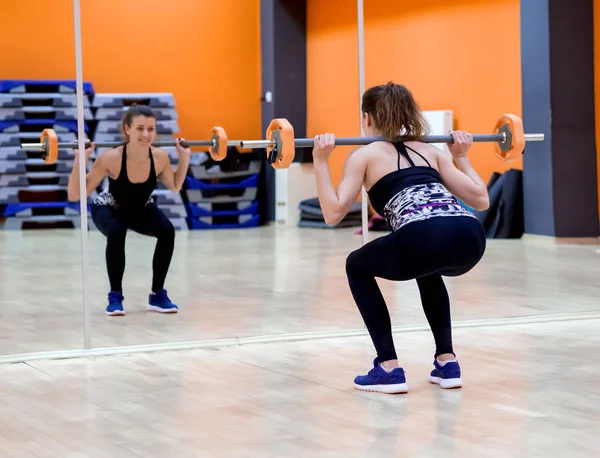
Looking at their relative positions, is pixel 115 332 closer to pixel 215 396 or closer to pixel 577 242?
pixel 215 396

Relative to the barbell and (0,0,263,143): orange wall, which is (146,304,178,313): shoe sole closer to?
the barbell

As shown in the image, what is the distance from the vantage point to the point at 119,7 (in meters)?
6.59

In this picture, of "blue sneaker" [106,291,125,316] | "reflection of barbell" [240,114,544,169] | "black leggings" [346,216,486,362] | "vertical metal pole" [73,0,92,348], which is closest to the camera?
"black leggings" [346,216,486,362]

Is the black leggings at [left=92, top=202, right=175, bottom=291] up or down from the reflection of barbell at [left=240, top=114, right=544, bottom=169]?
down

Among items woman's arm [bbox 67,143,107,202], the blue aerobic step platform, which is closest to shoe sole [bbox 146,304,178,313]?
woman's arm [bbox 67,143,107,202]

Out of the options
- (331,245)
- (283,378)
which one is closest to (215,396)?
(283,378)

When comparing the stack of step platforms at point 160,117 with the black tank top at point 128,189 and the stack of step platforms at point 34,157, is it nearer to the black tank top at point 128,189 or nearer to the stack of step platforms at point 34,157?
the stack of step platforms at point 34,157

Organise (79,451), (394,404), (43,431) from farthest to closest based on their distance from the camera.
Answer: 1. (394,404)
2. (43,431)
3. (79,451)

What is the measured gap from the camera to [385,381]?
339cm

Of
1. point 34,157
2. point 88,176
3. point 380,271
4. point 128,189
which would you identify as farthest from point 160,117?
point 380,271

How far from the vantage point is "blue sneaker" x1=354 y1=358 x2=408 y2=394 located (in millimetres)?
3377

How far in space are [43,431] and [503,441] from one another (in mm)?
1313

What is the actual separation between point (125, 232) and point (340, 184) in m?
2.09

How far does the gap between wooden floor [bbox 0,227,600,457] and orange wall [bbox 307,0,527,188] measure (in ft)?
4.33
